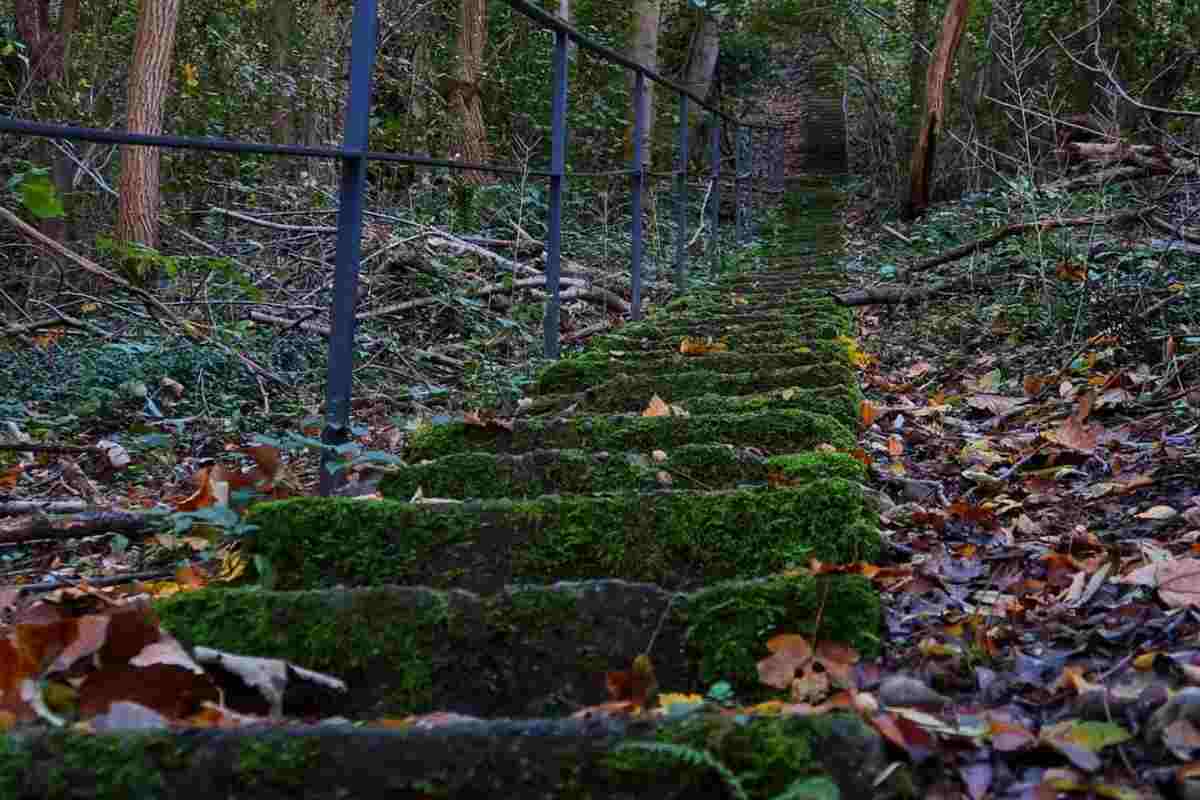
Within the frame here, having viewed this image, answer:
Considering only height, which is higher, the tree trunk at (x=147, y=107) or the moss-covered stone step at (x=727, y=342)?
the tree trunk at (x=147, y=107)

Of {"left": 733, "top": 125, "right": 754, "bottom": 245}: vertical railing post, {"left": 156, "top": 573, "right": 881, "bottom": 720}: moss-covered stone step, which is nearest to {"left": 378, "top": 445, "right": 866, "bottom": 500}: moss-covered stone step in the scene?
{"left": 156, "top": 573, "right": 881, "bottom": 720}: moss-covered stone step

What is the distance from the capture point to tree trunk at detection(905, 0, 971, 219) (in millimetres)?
9062

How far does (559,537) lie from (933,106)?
8.58 m

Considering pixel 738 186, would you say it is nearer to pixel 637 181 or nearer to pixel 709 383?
pixel 637 181

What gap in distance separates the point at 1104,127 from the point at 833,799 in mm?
4941

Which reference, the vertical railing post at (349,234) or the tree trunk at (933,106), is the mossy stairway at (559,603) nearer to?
the vertical railing post at (349,234)

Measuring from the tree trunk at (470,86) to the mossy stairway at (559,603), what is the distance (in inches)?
285

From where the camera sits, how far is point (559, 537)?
1.62 meters

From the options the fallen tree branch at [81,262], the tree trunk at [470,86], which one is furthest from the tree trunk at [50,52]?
the fallen tree branch at [81,262]

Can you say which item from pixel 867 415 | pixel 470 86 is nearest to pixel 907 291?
pixel 867 415

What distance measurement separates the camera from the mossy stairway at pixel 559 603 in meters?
0.98

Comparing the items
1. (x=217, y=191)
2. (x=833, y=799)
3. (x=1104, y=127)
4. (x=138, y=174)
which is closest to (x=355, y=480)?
(x=833, y=799)

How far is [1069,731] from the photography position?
1102 millimetres

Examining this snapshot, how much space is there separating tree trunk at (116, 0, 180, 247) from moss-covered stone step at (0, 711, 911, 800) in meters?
6.01
